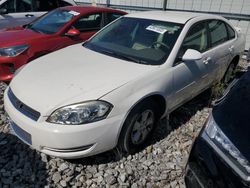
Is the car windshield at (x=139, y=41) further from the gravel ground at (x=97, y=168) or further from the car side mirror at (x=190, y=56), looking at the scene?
the gravel ground at (x=97, y=168)

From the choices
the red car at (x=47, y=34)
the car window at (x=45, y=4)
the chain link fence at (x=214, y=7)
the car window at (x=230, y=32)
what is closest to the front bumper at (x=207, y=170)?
the car window at (x=230, y=32)

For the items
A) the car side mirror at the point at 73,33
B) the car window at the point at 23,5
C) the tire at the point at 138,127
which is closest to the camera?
the tire at the point at 138,127

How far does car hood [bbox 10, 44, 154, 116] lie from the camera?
8.79 feet

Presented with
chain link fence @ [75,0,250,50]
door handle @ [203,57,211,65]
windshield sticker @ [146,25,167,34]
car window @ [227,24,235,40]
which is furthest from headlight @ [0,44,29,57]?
chain link fence @ [75,0,250,50]

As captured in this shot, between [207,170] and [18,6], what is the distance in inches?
263

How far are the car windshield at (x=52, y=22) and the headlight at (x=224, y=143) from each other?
370 centimetres

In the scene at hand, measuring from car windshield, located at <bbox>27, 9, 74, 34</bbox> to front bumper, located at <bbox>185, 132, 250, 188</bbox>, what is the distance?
147 inches

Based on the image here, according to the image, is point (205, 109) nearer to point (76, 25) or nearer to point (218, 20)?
point (218, 20)

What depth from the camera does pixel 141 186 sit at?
280 cm

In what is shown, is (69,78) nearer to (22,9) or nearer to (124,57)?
(124,57)

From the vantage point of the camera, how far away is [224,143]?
2.06 meters

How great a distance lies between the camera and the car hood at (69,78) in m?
2.68

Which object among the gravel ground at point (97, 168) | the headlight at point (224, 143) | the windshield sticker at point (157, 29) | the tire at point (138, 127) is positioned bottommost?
the gravel ground at point (97, 168)

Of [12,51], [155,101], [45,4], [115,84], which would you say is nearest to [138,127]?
[155,101]
